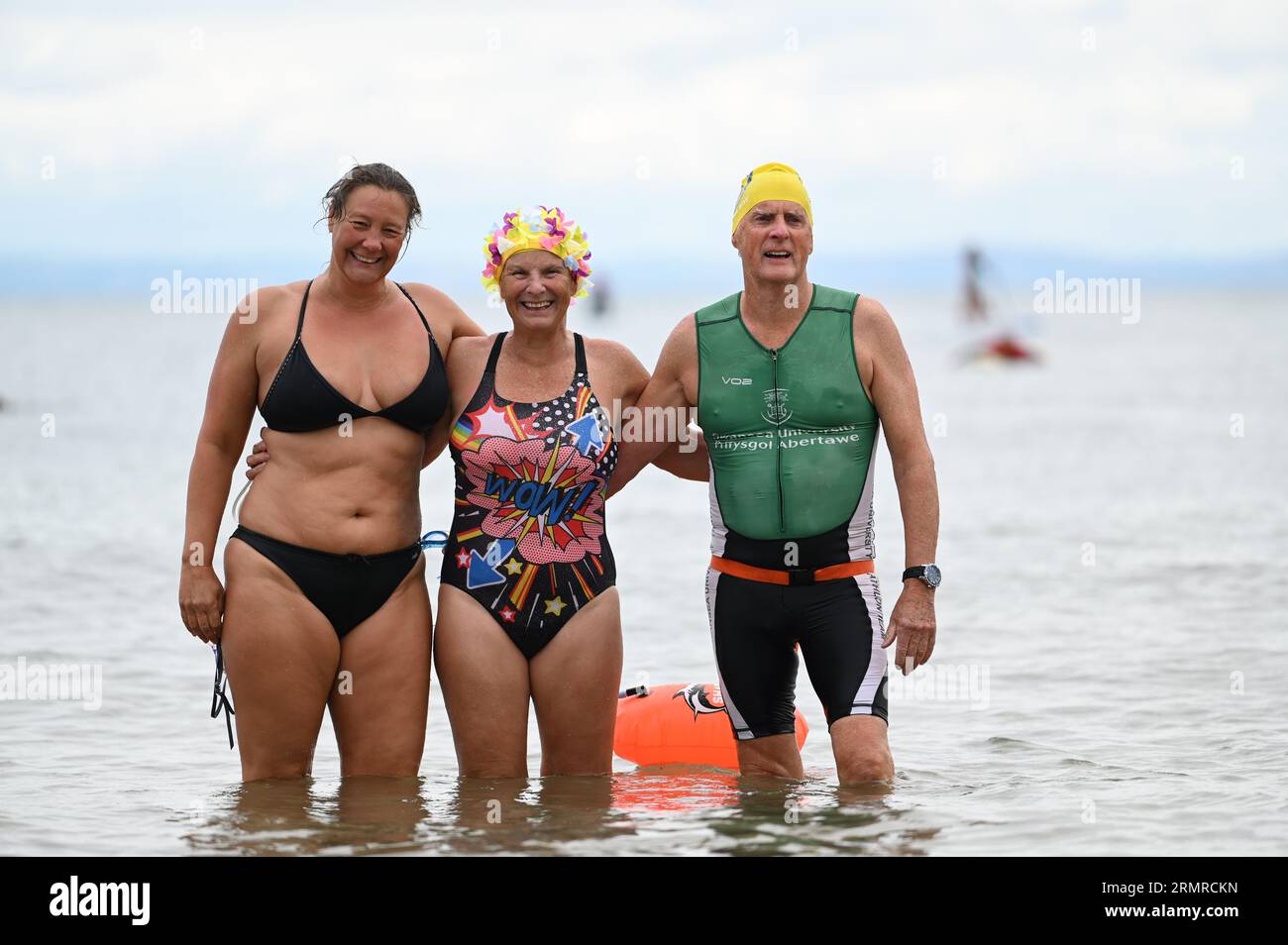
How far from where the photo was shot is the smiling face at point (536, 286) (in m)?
5.27

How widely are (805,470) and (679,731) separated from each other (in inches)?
67.7

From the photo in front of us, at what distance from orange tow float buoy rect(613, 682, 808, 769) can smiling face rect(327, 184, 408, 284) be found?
2.45 metres

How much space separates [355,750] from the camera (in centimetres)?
535

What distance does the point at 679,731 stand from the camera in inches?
259

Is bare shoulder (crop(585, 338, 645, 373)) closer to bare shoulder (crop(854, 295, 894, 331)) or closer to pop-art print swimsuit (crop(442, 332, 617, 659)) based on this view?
pop-art print swimsuit (crop(442, 332, 617, 659))

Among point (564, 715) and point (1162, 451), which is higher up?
point (1162, 451)

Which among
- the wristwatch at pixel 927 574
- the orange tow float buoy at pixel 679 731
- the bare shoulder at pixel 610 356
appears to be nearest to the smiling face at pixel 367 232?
the bare shoulder at pixel 610 356

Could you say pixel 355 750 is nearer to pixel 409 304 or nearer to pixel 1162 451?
pixel 409 304

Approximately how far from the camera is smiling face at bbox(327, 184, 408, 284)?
202 inches

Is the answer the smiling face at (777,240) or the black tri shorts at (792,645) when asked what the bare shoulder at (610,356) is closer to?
the smiling face at (777,240)
